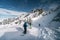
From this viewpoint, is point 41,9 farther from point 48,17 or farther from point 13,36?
point 13,36

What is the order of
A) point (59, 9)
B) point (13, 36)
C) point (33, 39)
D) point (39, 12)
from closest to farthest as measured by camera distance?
point (33, 39), point (13, 36), point (59, 9), point (39, 12)

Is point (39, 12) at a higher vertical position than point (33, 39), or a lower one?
higher

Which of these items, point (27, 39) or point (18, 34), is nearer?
point (27, 39)

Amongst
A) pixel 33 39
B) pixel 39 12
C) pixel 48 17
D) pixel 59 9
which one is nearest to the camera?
pixel 33 39

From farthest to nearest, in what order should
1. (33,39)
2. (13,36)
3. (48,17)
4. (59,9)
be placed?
(59,9), (48,17), (13,36), (33,39)

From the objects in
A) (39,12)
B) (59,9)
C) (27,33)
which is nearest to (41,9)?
(39,12)

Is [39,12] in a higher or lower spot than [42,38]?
higher

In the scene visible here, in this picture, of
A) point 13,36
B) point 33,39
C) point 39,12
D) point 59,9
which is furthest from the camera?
point 39,12

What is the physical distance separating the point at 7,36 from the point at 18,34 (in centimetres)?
108

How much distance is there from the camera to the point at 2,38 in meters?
13.8

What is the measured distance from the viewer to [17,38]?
1354 cm

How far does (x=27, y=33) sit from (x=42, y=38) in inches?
76.9

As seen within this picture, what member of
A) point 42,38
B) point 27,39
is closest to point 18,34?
point 27,39

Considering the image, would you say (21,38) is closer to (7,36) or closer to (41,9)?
(7,36)
